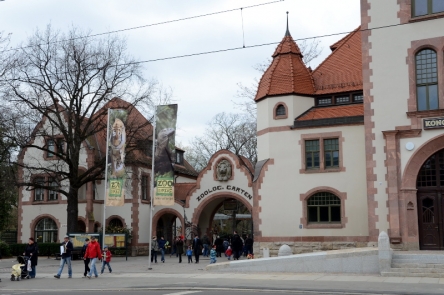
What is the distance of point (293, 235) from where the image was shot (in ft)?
108

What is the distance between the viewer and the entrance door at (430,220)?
2764cm

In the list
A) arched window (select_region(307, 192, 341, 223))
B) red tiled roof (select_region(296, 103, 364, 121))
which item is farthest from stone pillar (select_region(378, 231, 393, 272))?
red tiled roof (select_region(296, 103, 364, 121))

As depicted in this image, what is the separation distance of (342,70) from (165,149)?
37.3ft

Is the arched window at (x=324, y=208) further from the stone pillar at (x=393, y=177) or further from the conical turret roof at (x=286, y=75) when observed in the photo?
the conical turret roof at (x=286, y=75)

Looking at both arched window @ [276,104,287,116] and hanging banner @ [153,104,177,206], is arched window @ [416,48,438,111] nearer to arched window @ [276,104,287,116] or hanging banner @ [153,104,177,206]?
arched window @ [276,104,287,116]

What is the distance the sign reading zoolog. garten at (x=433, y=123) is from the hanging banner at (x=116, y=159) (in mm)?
15057

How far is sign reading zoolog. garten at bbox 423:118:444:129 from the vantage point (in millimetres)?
27531

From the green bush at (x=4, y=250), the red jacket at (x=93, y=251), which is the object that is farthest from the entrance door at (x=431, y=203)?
the green bush at (x=4, y=250)

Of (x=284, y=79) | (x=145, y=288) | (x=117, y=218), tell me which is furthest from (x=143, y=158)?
(x=145, y=288)

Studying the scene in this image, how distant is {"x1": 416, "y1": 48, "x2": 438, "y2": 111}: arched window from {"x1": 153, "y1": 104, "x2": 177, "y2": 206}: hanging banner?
1138 cm

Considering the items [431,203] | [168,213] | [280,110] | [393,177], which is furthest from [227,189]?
[431,203]

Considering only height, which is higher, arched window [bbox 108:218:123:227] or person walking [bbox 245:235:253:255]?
arched window [bbox 108:218:123:227]

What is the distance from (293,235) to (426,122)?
30.2ft

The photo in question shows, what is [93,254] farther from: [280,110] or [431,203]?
[431,203]
